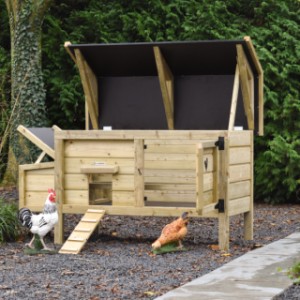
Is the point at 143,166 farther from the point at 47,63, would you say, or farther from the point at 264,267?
the point at 47,63

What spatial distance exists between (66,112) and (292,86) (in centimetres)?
393

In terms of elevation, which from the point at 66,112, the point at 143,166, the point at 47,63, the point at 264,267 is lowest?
the point at 264,267

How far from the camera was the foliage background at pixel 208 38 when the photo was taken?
13508mm

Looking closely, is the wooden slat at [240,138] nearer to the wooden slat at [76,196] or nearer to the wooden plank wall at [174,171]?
the wooden plank wall at [174,171]

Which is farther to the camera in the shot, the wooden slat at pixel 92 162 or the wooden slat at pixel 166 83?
the wooden slat at pixel 166 83

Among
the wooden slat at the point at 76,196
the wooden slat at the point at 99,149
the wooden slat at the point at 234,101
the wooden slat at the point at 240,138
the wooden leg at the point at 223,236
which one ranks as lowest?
the wooden leg at the point at 223,236

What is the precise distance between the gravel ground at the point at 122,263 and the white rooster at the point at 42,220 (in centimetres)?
26

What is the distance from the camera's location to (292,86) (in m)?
13.8

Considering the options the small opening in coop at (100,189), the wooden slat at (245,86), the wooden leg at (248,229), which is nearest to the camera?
the wooden slat at (245,86)

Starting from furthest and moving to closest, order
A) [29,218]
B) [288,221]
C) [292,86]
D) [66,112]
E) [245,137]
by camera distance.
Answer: [66,112] → [292,86] → [288,221] → [245,137] → [29,218]

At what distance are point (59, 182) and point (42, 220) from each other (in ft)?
2.78

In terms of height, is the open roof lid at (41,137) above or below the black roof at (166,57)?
below

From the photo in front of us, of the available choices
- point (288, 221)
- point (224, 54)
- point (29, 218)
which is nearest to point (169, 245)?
point (29, 218)

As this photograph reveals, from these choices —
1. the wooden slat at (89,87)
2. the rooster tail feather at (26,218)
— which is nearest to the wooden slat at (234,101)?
the wooden slat at (89,87)
